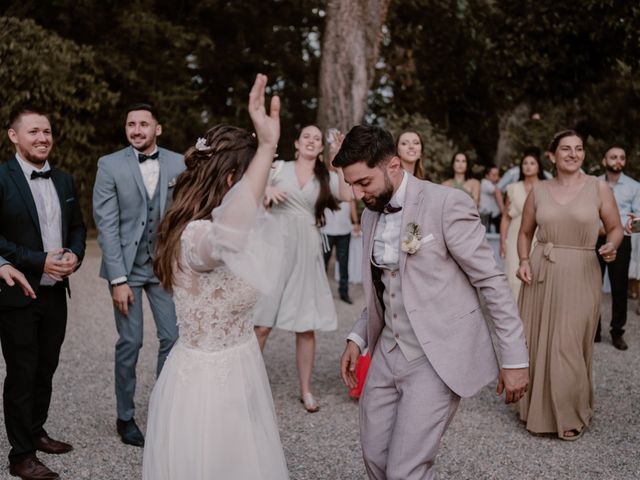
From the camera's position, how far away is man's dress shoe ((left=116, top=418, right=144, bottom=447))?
4.43 m

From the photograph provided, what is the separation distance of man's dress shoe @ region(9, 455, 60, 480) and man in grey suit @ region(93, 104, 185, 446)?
0.64 meters

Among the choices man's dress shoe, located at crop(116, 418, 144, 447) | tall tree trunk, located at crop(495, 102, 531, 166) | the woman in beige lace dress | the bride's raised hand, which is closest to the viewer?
the bride's raised hand

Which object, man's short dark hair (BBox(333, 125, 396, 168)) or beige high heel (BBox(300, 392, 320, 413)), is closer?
man's short dark hair (BBox(333, 125, 396, 168))

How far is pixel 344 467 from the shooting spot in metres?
4.21

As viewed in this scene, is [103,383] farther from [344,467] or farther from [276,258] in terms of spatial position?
[276,258]

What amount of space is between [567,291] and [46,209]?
3493 millimetres

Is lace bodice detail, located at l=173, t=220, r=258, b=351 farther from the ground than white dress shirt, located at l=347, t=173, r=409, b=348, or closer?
closer

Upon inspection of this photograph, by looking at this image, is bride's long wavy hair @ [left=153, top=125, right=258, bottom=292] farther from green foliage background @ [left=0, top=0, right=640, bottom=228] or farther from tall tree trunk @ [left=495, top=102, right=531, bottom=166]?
tall tree trunk @ [left=495, top=102, right=531, bottom=166]

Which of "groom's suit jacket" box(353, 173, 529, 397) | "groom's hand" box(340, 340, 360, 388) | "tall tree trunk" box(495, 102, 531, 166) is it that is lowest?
"groom's hand" box(340, 340, 360, 388)

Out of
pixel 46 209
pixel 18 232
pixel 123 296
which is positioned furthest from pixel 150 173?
pixel 18 232

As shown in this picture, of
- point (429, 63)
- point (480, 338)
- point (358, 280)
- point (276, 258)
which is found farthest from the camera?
point (429, 63)

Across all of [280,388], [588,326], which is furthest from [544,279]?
[280,388]

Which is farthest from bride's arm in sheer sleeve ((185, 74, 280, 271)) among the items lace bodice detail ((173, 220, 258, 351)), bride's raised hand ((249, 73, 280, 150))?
lace bodice detail ((173, 220, 258, 351))

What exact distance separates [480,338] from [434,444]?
0.48 metres
